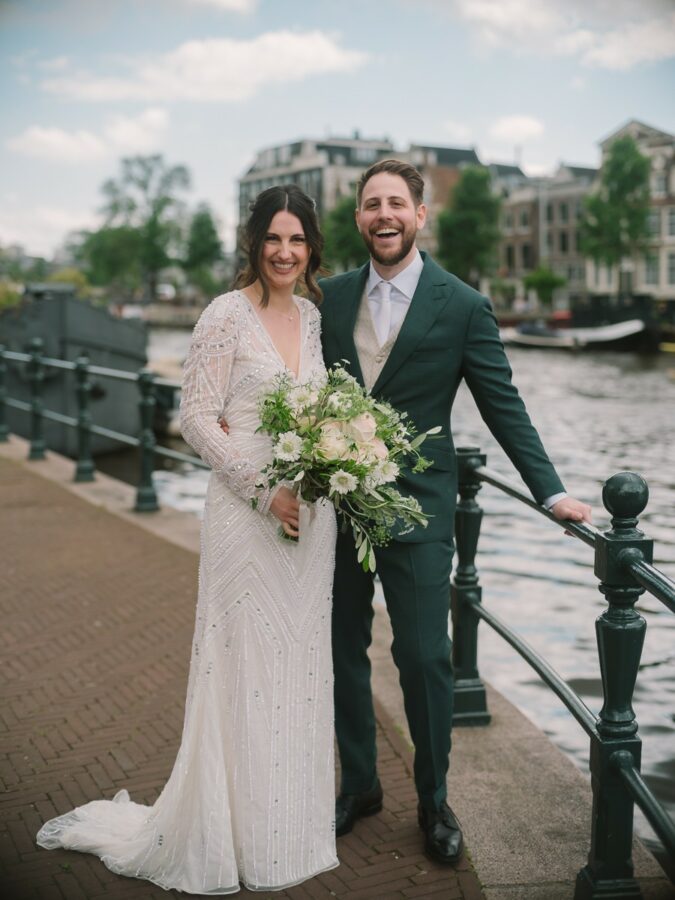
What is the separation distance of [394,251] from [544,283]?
57.2 m

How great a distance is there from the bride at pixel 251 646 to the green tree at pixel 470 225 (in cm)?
5547

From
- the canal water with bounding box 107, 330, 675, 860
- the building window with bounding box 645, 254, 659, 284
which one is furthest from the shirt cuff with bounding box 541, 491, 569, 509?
Result: the building window with bounding box 645, 254, 659, 284

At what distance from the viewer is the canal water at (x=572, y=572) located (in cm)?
508

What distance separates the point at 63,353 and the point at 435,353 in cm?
1433

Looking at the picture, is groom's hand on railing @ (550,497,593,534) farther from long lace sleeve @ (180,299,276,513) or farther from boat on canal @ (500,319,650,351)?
boat on canal @ (500,319,650,351)

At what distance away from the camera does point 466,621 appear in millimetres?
3730

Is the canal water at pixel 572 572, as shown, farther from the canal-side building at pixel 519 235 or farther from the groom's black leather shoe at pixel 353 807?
the canal-side building at pixel 519 235

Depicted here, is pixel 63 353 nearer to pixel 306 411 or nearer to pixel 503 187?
pixel 306 411

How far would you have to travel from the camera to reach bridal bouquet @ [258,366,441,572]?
7.75 ft

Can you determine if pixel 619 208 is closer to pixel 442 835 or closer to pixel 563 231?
pixel 563 231

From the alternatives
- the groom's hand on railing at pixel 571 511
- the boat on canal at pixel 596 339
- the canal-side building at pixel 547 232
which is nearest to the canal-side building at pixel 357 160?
the canal-side building at pixel 547 232

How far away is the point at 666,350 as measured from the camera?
4159 cm

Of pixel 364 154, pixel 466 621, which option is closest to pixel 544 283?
pixel 364 154

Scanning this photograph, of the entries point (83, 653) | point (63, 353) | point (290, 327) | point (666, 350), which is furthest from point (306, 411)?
point (666, 350)
